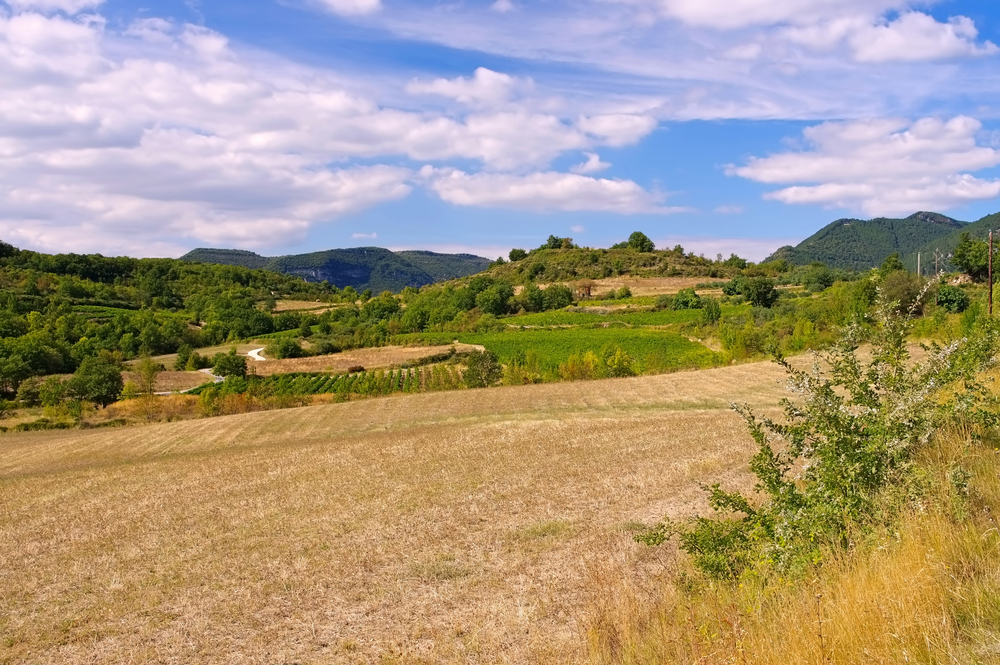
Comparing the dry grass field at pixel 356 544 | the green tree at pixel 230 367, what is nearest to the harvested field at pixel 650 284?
the green tree at pixel 230 367

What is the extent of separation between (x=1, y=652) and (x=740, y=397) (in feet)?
99.2

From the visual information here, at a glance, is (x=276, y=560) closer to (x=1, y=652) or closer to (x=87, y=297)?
(x=1, y=652)

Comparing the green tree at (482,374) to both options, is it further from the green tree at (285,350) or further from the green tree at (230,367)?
the green tree at (285,350)

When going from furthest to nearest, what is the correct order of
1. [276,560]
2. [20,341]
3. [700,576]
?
1. [20,341]
2. [276,560]
3. [700,576]

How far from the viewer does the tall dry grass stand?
4078 millimetres

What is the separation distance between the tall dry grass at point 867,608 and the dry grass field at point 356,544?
2.83 feet

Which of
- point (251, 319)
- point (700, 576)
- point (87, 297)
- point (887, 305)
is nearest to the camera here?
point (700, 576)

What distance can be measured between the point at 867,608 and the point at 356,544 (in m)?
8.44

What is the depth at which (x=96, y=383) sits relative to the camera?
6906 cm

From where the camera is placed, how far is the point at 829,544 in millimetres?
5664

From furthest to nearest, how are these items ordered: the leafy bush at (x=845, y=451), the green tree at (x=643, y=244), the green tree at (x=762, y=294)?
the green tree at (x=643, y=244) < the green tree at (x=762, y=294) < the leafy bush at (x=845, y=451)

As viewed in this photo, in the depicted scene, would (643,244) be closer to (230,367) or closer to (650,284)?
(650,284)

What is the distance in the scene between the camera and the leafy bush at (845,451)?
575cm

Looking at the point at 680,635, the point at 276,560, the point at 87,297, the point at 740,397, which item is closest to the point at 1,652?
the point at 276,560
